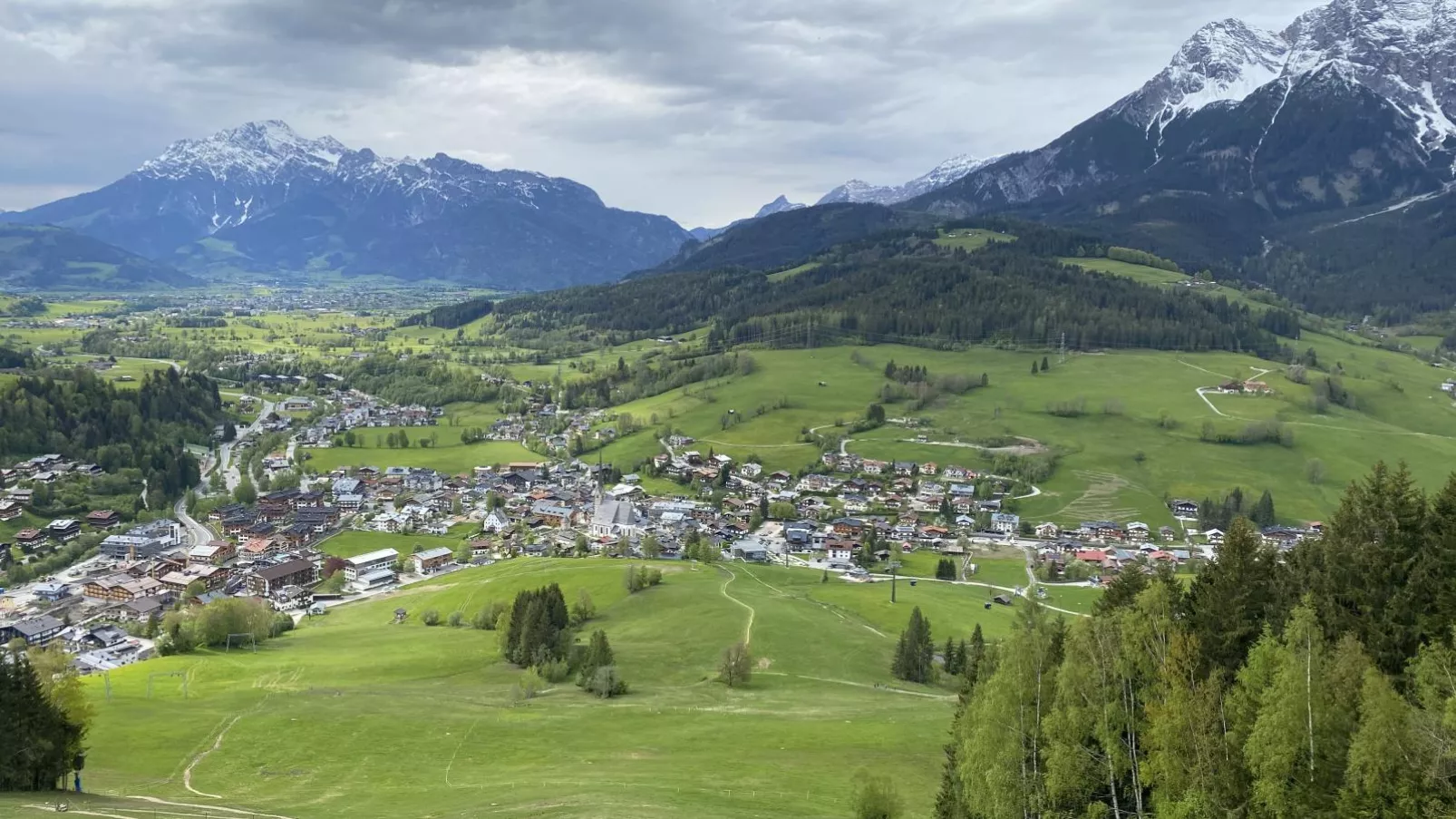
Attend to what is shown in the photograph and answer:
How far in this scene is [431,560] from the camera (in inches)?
4845

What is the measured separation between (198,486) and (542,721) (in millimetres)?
128003

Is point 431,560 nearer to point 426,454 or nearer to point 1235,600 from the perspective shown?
point 426,454

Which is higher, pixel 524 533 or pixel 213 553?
pixel 213 553

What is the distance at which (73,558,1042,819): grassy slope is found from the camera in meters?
42.6

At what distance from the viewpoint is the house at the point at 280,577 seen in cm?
11081

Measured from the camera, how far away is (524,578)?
101 m

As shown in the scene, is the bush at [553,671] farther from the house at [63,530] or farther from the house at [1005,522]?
the house at [63,530]

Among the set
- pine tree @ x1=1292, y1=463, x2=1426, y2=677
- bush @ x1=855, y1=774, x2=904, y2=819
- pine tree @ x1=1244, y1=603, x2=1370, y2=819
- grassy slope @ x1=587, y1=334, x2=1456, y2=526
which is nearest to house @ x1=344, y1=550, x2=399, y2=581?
grassy slope @ x1=587, y1=334, x2=1456, y2=526

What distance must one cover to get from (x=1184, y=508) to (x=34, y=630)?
144028 mm

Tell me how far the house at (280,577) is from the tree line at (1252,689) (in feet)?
334

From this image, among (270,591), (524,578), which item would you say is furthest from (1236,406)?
(270,591)

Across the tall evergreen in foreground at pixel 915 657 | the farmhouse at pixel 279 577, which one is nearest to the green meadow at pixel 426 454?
the farmhouse at pixel 279 577

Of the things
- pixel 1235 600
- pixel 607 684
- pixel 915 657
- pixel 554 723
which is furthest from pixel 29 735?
pixel 915 657

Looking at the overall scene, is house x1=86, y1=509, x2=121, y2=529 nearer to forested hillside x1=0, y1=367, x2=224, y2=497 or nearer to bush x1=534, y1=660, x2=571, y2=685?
forested hillside x1=0, y1=367, x2=224, y2=497
